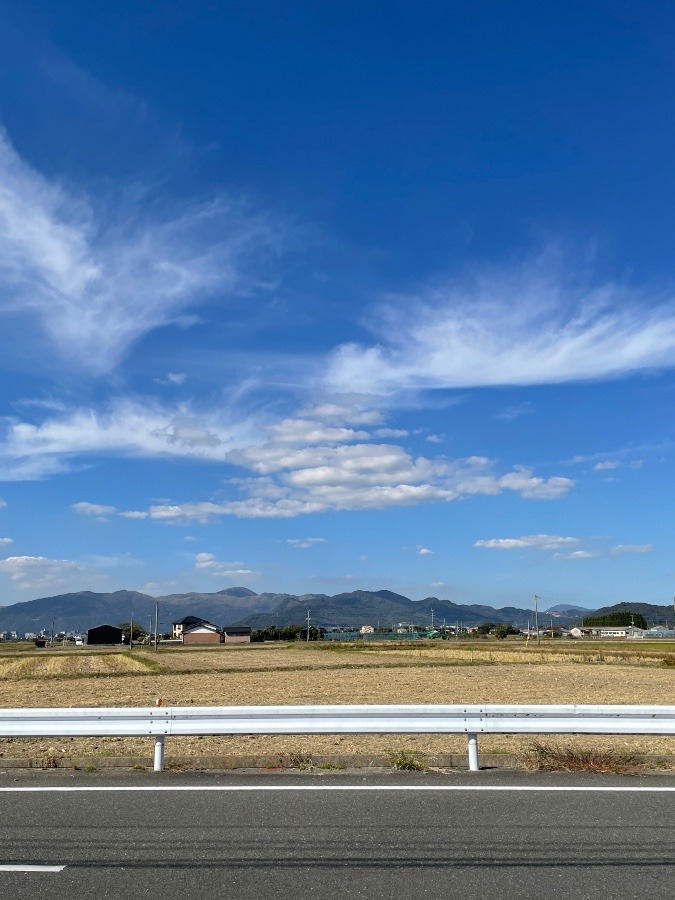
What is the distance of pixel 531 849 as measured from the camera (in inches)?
243

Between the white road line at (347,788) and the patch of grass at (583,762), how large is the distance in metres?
0.89

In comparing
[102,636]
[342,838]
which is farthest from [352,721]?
[102,636]

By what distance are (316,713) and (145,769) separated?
231 centimetres

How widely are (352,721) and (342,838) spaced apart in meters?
2.87

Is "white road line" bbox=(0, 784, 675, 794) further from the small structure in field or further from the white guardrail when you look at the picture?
the small structure in field

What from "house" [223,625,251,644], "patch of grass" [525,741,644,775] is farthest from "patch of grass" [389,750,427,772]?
"house" [223,625,251,644]

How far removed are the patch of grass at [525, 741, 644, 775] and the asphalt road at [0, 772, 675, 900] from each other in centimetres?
47

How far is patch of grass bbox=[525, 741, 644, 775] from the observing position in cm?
942

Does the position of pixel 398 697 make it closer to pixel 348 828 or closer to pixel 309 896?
pixel 348 828

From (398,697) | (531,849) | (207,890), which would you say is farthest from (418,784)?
(398,697)

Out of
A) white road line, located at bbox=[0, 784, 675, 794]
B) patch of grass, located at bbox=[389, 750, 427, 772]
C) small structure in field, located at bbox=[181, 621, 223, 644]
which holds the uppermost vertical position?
small structure in field, located at bbox=[181, 621, 223, 644]

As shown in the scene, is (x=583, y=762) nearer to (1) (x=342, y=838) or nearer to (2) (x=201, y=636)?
(1) (x=342, y=838)

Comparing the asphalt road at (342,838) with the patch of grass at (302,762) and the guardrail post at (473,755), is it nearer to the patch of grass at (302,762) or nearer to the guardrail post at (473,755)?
the guardrail post at (473,755)

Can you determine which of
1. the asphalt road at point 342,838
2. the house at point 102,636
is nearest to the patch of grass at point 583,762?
the asphalt road at point 342,838
